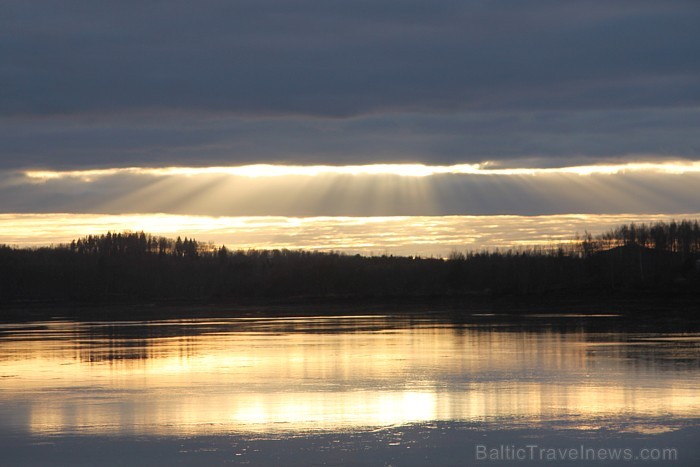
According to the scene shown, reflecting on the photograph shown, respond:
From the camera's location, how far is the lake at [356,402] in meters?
16.2

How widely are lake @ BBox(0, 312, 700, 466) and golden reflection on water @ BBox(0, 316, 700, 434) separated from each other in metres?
0.06

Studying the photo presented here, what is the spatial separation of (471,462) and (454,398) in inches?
247

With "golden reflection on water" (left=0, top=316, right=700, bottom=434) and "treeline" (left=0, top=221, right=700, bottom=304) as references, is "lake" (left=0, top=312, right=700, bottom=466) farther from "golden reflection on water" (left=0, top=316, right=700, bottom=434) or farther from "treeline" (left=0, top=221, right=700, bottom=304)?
"treeline" (left=0, top=221, right=700, bottom=304)

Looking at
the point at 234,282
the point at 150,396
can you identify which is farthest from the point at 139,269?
the point at 150,396

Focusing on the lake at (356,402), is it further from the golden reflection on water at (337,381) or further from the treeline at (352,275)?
the treeline at (352,275)

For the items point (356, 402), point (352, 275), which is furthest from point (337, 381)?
point (352, 275)

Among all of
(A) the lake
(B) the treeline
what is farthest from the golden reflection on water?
(B) the treeline

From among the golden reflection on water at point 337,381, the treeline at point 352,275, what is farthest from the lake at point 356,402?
the treeline at point 352,275

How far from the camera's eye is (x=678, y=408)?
19.8m

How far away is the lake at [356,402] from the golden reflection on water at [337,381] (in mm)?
58

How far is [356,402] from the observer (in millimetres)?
21250

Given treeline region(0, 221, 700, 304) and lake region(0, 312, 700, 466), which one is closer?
lake region(0, 312, 700, 466)

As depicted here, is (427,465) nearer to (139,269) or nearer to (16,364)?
(16,364)

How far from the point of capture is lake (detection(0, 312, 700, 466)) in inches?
640
